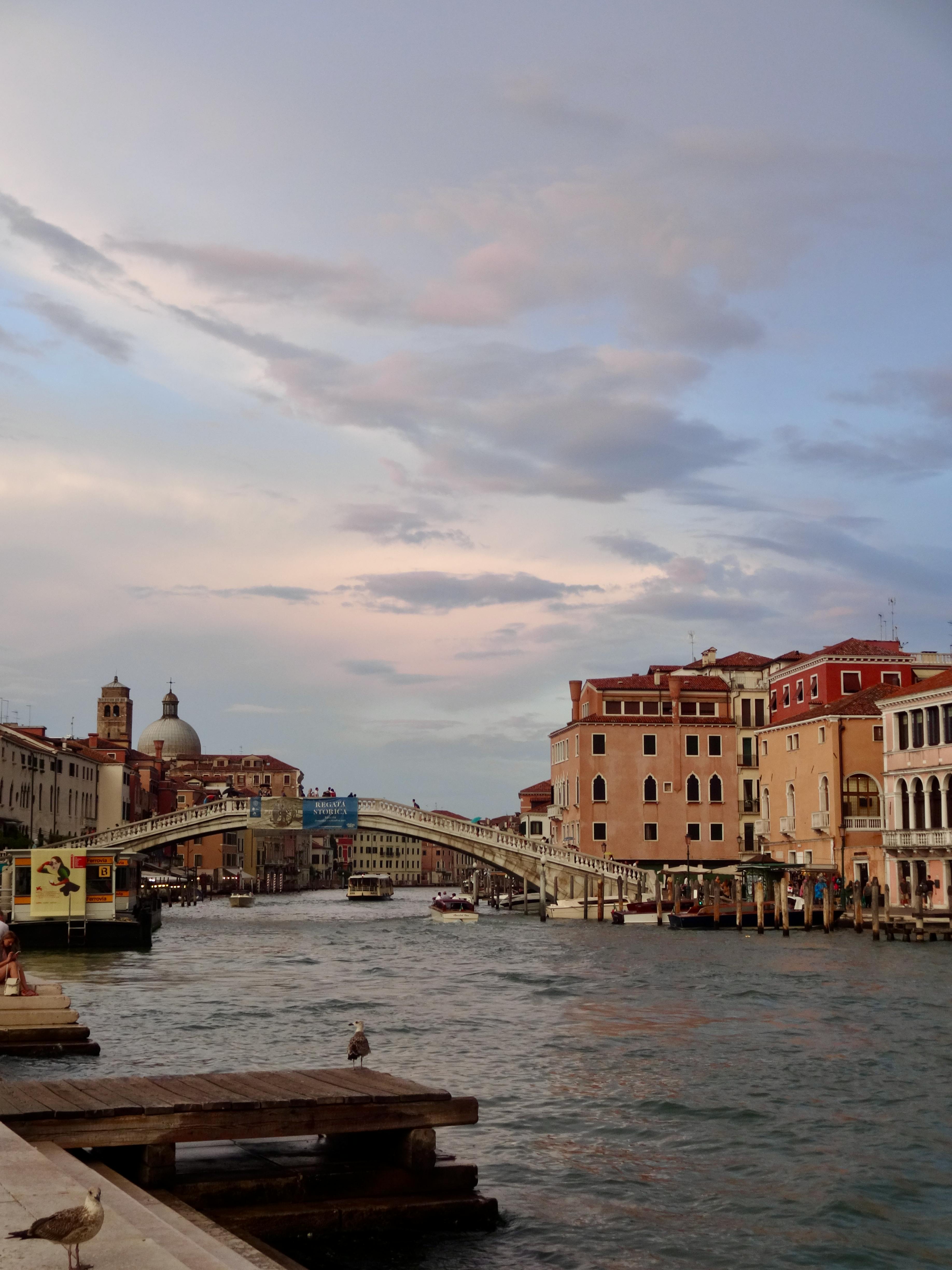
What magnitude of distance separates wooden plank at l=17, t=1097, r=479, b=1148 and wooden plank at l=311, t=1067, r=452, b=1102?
0.14 feet

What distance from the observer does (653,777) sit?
5762 cm

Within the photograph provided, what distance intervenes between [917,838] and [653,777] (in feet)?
56.8

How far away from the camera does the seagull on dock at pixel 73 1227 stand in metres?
5.55

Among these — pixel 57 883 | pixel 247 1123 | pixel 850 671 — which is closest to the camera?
pixel 247 1123

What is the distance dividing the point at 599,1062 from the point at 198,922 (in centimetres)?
4228

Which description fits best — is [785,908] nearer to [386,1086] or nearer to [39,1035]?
[39,1035]

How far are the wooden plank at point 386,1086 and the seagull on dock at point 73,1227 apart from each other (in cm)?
337

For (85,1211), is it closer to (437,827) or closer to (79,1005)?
(79,1005)

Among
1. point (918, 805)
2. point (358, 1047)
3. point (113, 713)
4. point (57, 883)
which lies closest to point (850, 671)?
point (918, 805)

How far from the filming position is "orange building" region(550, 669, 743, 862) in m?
57.3

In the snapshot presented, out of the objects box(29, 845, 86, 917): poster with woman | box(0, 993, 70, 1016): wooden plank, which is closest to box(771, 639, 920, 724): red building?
box(29, 845, 86, 917): poster with woman

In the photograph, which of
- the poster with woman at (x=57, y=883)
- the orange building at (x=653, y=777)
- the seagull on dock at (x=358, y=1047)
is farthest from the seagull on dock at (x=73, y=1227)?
the orange building at (x=653, y=777)

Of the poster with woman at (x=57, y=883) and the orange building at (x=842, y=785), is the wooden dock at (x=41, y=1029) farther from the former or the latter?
the orange building at (x=842, y=785)

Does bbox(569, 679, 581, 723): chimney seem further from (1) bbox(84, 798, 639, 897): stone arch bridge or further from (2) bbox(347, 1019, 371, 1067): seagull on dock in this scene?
(2) bbox(347, 1019, 371, 1067): seagull on dock
